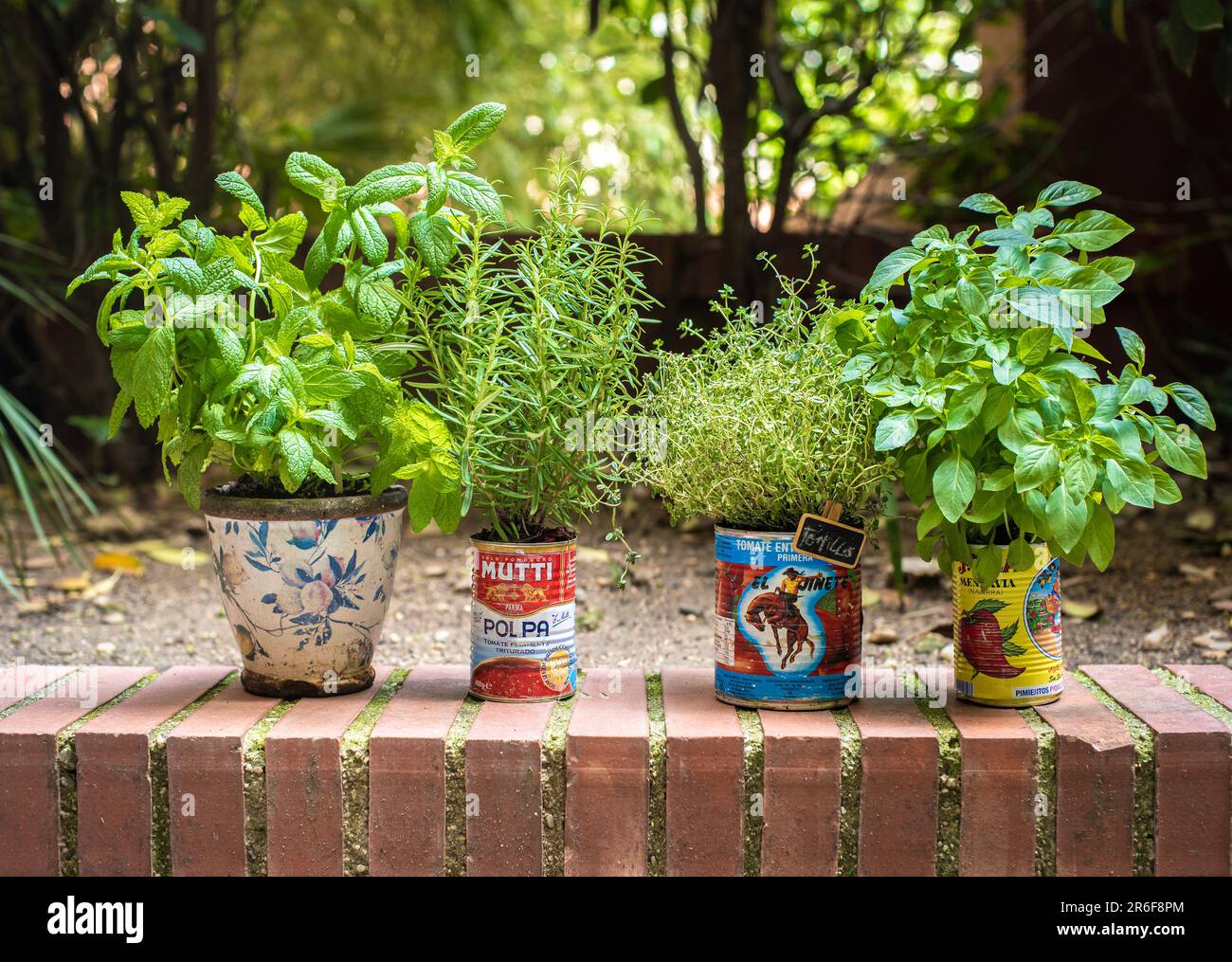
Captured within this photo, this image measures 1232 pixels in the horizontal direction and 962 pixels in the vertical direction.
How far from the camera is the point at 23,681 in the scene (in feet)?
5.32

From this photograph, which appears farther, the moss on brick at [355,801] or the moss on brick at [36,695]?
the moss on brick at [36,695]

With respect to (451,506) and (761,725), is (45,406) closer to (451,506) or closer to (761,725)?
(451,506)

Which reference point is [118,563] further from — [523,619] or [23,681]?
[523,619]

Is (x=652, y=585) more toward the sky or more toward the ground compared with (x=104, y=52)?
more toward the ground

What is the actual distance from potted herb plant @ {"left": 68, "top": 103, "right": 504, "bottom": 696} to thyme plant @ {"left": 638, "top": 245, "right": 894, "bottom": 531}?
0.29 m

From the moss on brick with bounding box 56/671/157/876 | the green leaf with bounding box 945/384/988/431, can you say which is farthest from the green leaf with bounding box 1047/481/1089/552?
the moss on brick with bounding box 56/671/157/876

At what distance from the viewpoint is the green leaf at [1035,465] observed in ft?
4.18

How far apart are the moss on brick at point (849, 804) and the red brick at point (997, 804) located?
12 cm

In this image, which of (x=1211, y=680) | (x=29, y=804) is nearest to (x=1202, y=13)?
(x=1211, y=680)

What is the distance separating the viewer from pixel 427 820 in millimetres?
1347

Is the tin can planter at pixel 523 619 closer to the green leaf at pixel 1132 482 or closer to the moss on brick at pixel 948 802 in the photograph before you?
the moss on brick at pixel 948 802

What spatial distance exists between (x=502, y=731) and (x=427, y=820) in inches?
5.1

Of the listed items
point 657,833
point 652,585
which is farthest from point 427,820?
point 652,585

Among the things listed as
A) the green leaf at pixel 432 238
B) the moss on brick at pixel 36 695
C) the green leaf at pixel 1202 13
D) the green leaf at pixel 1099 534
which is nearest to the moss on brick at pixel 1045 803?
the green leaf at pixel 1099 534
